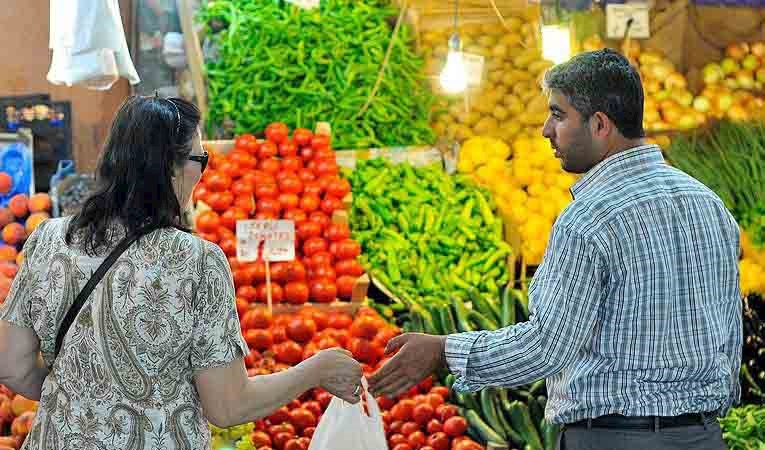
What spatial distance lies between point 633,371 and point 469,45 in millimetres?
5384

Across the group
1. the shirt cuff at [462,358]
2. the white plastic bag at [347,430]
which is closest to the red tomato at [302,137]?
the white plastic bag at [347,430]

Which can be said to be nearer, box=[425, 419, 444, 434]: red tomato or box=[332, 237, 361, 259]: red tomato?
box=[425, 419, 444, 434]: red tomato

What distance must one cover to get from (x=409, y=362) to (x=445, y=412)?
1.55 metres

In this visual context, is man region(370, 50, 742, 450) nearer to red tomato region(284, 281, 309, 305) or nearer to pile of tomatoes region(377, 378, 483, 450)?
pile of tomatoes region(377, 378, 483, 450)

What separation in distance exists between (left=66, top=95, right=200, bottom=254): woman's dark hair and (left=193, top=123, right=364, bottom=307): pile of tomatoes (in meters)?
3.06

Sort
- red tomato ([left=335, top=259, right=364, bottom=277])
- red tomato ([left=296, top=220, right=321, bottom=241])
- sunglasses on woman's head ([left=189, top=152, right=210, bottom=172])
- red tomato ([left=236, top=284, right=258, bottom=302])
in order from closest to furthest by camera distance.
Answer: sunglasses on woman's head ([left=189, top=152, right=210, bottom=172])
red tomato ([left=236, top=284, right=258, bottom=302])
red tomato ([left=335, top=259, right=364, bottom=277])
red tomato ([left=296, top=220, right=321, bottom=241])

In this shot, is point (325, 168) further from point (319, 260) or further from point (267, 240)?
point (267, 240)

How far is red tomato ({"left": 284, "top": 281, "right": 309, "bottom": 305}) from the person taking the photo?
5.82 metres

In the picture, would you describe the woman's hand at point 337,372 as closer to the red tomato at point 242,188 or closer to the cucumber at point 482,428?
the cucumber at point 482,428

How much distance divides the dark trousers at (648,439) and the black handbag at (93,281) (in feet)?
3.91

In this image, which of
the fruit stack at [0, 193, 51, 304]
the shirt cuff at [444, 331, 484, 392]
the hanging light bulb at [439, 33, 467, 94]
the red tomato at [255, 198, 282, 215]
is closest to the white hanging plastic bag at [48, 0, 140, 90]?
the fruit stack at [0, 193, 51, 304]

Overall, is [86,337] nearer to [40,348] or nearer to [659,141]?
[40,348]

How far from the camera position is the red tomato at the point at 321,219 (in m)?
6.31

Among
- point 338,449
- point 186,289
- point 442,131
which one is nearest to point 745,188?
point 442,131
